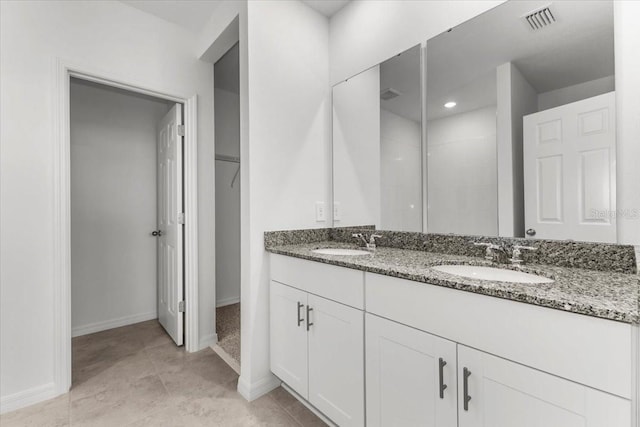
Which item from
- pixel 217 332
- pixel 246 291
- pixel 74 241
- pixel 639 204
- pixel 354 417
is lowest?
pixel 217 332

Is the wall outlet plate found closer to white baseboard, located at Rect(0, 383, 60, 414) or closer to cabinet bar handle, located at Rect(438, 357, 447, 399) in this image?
cabinet bar handle, located at Rect(438, 357, 447, 399)

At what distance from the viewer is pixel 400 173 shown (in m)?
1.82

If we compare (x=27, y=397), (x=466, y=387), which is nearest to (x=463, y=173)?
(x=466, y=387)

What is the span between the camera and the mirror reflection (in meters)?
1.13

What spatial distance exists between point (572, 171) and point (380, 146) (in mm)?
1017

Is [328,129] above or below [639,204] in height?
above

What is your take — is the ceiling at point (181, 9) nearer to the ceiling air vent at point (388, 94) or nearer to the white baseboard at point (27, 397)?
the ceiling air vent at point (388, 94)

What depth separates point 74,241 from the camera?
2564 millimetres

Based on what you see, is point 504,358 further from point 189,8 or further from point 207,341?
point 189,8

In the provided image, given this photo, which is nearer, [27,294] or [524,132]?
[524,132]

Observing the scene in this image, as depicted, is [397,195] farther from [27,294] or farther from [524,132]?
[27,294]

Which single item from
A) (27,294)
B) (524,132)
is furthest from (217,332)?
(524,132)

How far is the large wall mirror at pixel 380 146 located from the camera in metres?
1.73

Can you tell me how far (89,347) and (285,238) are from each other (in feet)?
6.22
